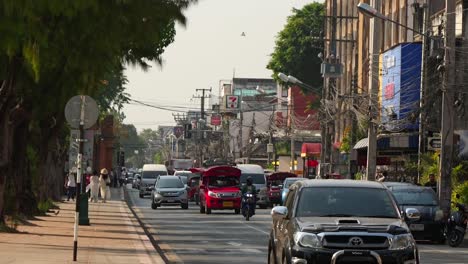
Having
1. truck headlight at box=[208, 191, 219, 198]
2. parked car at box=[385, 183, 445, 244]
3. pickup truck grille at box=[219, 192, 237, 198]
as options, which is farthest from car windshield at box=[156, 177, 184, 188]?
parked car at box=[385, 183, 445, 244]

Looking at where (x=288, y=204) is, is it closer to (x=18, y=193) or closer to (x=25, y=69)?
(x=25, y=69)

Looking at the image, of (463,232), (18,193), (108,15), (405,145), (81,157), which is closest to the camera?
(108,15)

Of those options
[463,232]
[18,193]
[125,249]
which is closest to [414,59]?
[18,193]

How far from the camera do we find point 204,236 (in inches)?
1486

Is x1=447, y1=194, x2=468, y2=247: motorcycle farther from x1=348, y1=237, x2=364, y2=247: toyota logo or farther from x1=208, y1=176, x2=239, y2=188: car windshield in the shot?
x1=208, y1=176, x2=239, y2=188: car windshield

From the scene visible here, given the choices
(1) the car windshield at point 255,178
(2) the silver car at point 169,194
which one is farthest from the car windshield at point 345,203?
(1) the car windshield at point 255,178

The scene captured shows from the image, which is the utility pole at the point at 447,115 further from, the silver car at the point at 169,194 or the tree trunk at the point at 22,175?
the silver car at the point at 169,194

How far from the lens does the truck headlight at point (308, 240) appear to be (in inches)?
696

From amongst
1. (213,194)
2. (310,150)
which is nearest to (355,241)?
(213,194)

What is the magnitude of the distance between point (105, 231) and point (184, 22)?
1647cm

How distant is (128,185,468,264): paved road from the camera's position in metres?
28.4

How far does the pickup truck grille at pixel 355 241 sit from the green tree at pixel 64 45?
506 cm

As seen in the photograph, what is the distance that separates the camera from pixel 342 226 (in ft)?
58.2

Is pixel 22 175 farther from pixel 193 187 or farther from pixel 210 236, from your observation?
pixel 193 187
